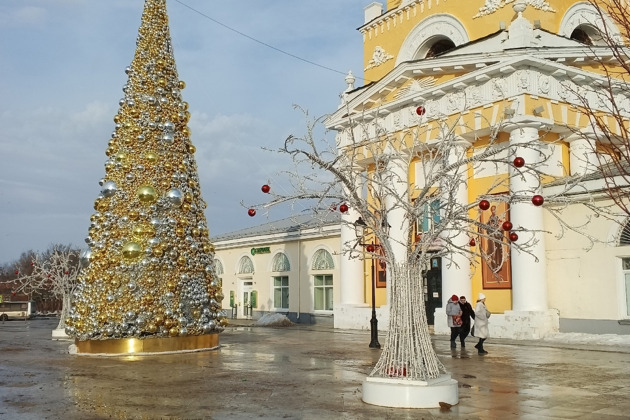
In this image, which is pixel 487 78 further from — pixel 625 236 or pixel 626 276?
pixel 626 276

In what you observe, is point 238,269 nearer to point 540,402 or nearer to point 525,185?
point 525,185

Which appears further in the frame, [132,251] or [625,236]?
[625,236]

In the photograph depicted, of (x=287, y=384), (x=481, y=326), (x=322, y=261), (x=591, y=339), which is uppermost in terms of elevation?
(x=322, y=261)

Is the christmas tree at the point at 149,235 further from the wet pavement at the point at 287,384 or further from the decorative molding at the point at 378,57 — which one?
the decorative molding at the point at 378,57

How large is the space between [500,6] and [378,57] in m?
7.08

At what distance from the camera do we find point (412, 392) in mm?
9297

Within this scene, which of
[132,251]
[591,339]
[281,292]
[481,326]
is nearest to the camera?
[132,251]

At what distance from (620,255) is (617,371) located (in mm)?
7983

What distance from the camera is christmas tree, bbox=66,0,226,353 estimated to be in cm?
1670

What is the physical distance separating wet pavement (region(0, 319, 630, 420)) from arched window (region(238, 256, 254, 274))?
71.9 ft

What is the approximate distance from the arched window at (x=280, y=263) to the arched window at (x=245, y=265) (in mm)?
2488

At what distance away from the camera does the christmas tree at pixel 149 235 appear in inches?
658

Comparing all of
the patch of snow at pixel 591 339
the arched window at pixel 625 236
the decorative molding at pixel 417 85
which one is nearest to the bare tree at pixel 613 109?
the arched window at pixel 625 236

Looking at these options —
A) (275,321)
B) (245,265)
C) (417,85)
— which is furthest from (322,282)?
(417,85)
